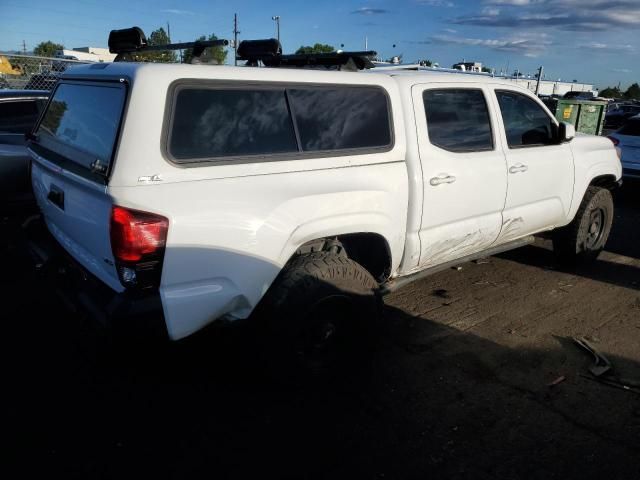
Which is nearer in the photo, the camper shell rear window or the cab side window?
the camper shell rear window

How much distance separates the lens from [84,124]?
119 inches

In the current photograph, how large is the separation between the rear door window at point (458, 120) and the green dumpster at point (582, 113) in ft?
30.7

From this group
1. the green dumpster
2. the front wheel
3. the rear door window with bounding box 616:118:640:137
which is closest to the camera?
the front wheel

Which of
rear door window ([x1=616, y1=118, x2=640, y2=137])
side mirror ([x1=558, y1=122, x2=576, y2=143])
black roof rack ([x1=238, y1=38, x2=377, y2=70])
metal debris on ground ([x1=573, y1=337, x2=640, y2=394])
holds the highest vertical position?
black roof rack ([x1=238, y1=38, x2=377, y2=70])

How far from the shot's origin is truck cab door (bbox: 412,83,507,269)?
366cm

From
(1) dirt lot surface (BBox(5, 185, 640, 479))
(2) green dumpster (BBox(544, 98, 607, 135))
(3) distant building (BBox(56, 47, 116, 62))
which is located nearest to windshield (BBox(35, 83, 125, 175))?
(1) dirt lot surface (BBox(5, 185, 640, 479))

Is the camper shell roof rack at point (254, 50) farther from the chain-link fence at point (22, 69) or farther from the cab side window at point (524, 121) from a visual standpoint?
the chain-link fence at point (22, 69)

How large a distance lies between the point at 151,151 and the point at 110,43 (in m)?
1.75

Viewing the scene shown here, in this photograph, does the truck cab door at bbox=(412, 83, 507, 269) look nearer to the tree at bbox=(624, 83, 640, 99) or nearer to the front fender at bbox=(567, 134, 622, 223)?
the front fender at bbox=(567, 134, 622, 223)

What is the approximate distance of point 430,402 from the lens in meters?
3.17

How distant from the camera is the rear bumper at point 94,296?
2502 millimetres

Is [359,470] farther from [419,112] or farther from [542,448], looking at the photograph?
[419,112]

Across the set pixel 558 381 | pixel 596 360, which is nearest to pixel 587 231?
pixel 596 360

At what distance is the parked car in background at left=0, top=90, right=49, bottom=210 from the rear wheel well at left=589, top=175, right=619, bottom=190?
6115 mm
